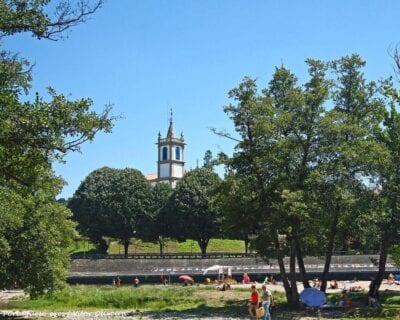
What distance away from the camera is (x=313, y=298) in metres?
32.7

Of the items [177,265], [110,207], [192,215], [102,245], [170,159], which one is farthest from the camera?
[170,159]

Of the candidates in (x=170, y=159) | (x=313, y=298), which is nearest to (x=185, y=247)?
(x=170, y=159)

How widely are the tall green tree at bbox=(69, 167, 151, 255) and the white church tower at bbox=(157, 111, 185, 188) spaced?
58.5m

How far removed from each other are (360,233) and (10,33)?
25.7 m

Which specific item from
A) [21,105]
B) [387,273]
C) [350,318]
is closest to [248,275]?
[387,273]

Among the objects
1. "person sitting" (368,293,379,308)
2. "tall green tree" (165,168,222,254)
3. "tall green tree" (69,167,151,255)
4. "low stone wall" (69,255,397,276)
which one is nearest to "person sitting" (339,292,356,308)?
"person sitting" (368,293,379,308)

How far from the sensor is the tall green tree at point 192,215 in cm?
8619

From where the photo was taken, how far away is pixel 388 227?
32312mm

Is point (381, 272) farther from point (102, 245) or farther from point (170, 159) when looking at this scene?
point (170, 159)

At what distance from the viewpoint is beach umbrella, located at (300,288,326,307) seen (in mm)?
32469

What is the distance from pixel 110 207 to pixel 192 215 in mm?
15201

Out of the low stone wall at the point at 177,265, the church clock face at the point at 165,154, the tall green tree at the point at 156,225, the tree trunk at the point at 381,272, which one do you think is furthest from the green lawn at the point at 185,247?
the tree trunk at the point at 381,272

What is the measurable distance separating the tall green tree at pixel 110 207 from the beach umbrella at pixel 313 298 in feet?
199

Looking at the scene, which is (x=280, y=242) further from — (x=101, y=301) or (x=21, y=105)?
(x=21, y=105)
